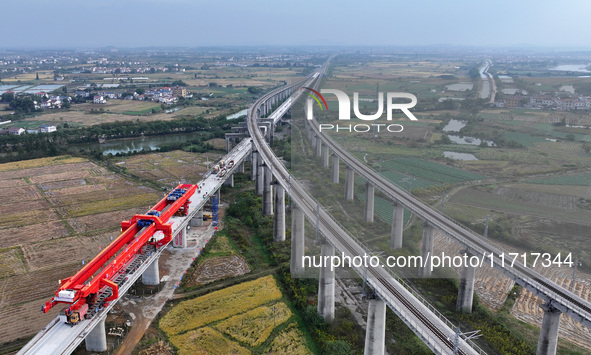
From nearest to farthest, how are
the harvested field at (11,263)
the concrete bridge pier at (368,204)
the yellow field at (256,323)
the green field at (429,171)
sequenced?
1. the yellow field at (256,323)
2. the harvested field at (11,263)
3. the green field at (429,171)
4. the concrete bridge pier at (368,204)

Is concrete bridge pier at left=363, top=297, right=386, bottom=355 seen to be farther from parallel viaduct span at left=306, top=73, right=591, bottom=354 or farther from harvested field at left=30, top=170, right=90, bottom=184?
harvested field at left=30, top=170, right=90, bottom=184

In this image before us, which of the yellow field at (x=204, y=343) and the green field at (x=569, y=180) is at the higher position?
the green field at (x=569, y=180)

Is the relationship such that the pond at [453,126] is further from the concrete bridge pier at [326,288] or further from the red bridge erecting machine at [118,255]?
the red bridge erecting machine at [118,255]

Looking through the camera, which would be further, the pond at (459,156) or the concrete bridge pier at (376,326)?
the pond at (459,156)

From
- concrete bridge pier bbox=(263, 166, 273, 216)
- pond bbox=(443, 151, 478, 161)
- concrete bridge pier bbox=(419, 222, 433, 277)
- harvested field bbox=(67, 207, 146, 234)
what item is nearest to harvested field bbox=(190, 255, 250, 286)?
concrete bridge pier bbox=(263, 166, 273, 216)

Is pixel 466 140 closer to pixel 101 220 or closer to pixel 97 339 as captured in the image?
pixel 97 339

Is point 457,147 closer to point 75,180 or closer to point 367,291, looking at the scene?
point 367,291

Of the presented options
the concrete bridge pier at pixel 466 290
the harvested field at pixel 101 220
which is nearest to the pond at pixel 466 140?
the concrete bridge pier at pixel 466 290
